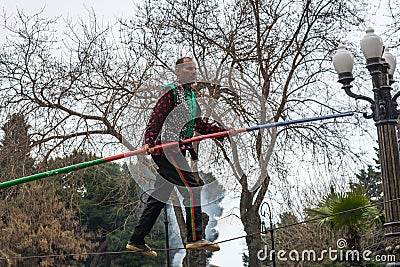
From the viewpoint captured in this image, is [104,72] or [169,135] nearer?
[169,135]

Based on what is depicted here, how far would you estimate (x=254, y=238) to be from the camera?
11797mm

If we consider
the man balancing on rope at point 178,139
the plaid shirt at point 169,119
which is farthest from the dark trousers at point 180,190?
the plaid shirt at point 169,119

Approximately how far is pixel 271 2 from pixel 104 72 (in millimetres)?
3210

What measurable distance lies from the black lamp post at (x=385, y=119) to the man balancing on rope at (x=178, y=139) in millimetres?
2502

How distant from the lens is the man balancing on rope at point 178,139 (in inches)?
190

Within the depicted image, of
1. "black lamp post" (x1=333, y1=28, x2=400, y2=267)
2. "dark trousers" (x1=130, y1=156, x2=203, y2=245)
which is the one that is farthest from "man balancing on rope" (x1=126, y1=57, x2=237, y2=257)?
"black lamp post" (x1=333, y1=28, x2=400, y2=267)

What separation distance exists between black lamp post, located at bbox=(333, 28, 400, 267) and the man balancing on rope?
2.50 m

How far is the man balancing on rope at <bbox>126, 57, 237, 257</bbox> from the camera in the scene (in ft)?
15.9

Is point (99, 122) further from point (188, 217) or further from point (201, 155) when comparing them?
point (188, 217)

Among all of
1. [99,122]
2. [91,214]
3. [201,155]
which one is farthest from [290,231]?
[201,155]

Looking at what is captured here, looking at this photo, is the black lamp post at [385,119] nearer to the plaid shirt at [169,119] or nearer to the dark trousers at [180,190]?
the dark trousers at [180,190]

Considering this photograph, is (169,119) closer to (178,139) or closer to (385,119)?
(178,139)

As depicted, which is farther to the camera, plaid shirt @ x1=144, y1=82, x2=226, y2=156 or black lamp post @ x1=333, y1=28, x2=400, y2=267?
black lamp post @ x1=333, y1=28, x2=400, y2=267

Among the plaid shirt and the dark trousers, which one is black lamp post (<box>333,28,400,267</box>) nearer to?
the dark trousers
